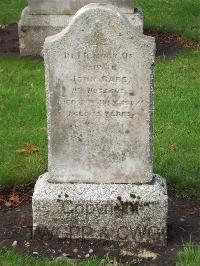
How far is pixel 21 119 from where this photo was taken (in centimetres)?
841

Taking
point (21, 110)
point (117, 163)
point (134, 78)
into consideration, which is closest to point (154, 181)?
point (117, 163)

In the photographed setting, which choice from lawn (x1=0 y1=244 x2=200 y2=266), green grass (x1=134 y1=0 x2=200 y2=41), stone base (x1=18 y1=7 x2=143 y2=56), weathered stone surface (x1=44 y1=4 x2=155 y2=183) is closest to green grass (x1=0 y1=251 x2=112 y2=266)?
lawn (x1=0 y1=244 x2=200 y2=266)

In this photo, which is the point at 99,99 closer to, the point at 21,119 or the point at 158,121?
the point at 158,121

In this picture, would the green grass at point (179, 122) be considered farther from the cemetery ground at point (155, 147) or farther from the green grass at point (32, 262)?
the green grass at point (32, 262)

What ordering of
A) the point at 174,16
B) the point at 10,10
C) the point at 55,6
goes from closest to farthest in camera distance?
the point at 55,6 → the point at 174,16 → the point at 10,10

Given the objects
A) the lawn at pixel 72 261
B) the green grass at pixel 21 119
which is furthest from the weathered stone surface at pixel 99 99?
the green grass at pixel 21 119

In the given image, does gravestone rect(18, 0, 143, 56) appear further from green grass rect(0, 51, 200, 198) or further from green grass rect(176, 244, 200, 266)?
green grass rect(176, 244, 200, 266)

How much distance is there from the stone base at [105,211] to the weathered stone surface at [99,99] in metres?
0.12

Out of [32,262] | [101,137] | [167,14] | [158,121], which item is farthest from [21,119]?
[167,14]

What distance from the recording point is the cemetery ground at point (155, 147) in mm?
5480

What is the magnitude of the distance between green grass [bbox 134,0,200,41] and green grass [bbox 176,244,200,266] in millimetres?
7359

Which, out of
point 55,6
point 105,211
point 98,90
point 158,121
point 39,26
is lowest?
point 158,121

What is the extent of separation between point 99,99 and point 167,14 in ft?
30.3

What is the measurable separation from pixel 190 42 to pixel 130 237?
6973 millimetres
